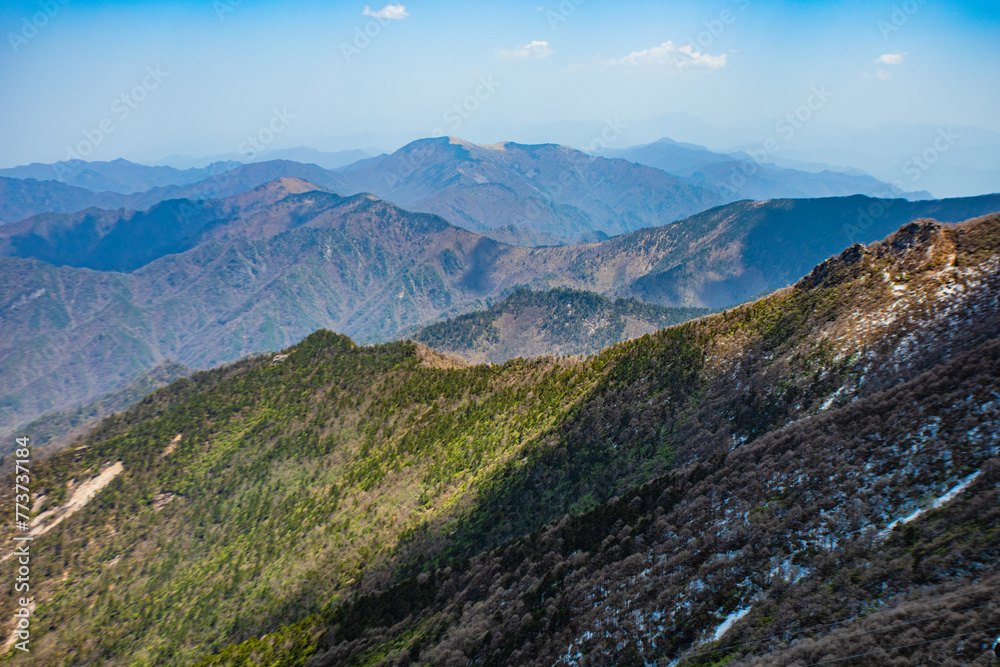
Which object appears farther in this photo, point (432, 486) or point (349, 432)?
point (349, 432)

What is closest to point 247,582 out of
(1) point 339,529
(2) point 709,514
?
(1) point 339,529

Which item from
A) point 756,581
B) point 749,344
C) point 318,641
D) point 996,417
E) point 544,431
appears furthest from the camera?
point 544,431

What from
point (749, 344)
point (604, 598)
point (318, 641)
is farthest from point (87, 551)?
point (749, 344)

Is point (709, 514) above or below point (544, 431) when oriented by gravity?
above

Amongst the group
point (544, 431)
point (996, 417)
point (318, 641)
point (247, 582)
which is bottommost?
point (247, 582)

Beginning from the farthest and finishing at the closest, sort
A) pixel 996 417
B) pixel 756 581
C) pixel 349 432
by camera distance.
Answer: pixel 349 432
pixel 996 417
pixel 756 581

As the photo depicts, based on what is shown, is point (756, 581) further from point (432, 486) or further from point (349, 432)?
point (349, 432)

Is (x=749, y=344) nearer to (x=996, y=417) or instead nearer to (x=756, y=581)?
(x=996, y=417)
